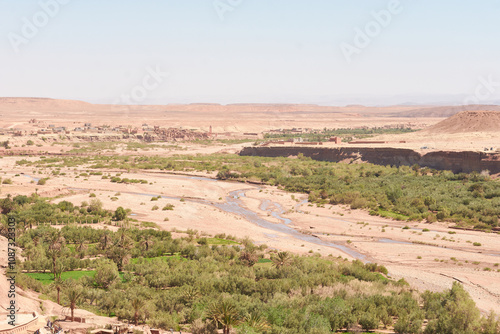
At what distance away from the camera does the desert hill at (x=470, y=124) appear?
329ft

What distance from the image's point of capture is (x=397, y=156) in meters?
78.8

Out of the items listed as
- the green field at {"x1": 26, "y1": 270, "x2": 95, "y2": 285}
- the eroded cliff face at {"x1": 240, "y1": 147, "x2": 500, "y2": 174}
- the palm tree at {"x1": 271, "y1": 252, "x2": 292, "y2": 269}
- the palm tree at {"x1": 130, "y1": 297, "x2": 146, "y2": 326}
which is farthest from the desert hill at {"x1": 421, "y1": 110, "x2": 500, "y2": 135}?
the palm tree at {"x1": 130, "y1": 297, "x2": 146, "y2": 326}

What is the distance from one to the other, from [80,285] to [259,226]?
68.8ft

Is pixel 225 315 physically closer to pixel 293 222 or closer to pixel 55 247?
pixel 55 247

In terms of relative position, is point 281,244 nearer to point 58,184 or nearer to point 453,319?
point 453,319

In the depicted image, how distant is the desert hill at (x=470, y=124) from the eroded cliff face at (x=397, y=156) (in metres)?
29.8

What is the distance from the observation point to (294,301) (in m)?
22.6

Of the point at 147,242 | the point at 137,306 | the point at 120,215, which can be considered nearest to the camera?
the point at 137,306

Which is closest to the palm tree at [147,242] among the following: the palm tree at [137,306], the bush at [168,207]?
the palm tree at [137,306]

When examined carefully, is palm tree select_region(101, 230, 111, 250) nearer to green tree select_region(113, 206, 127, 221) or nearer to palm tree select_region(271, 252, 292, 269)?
green tree select_region(113, 206, 127, 221)

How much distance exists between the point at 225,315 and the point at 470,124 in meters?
97.1

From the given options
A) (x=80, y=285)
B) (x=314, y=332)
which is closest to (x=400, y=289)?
(x=314, y=332)

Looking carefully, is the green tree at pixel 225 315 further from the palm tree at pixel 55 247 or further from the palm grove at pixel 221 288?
the palm tree at pixel 55 247

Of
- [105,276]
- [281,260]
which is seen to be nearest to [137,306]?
[105,276]
